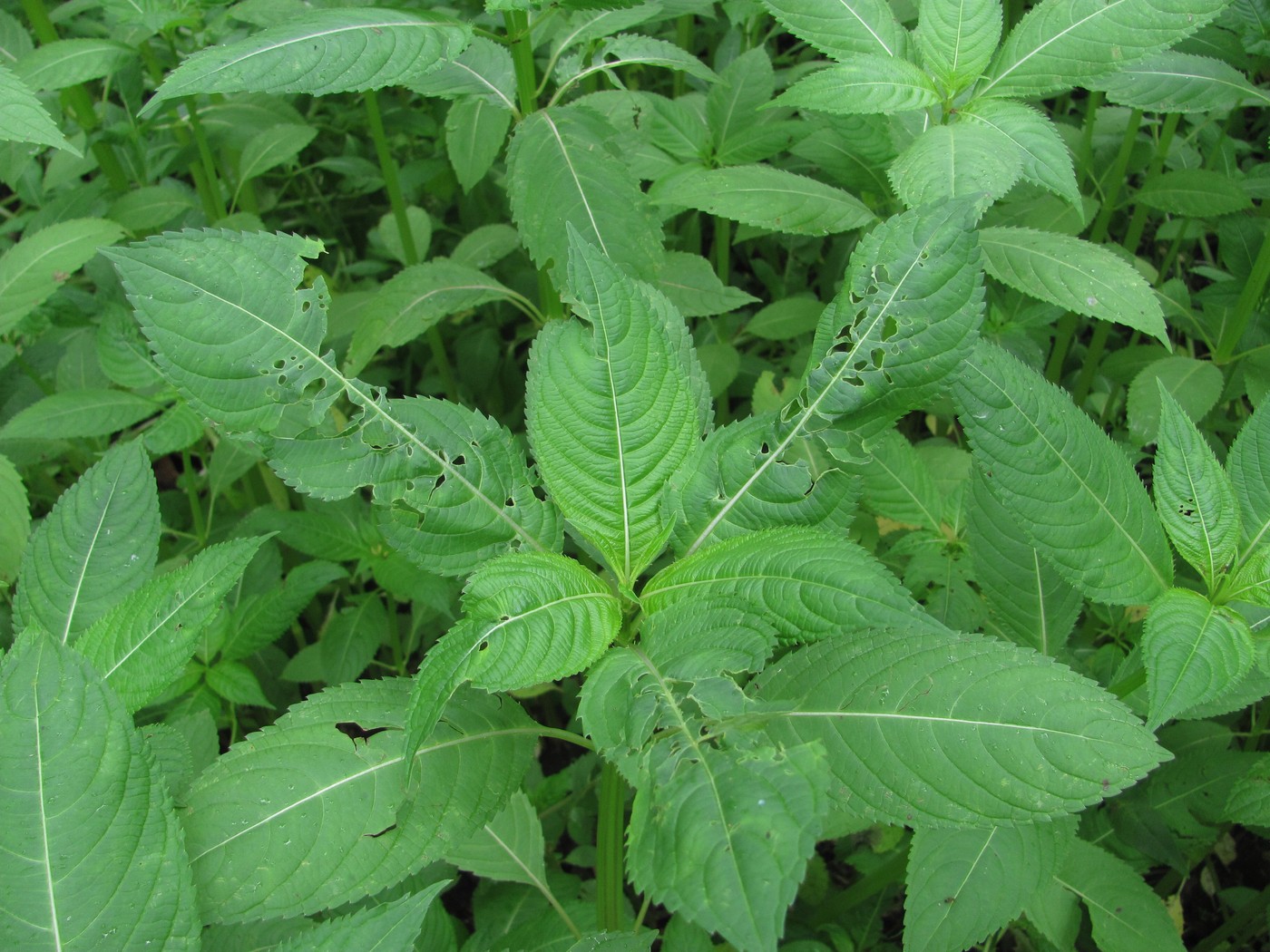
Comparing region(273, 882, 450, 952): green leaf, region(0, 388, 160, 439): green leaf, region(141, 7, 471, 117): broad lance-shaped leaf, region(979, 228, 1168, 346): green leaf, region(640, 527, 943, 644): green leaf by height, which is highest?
region(141, 7, 471, 117): broad lance-shaped leaf

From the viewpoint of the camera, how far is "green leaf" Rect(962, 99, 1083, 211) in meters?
1.92

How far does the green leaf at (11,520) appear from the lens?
2400 mm

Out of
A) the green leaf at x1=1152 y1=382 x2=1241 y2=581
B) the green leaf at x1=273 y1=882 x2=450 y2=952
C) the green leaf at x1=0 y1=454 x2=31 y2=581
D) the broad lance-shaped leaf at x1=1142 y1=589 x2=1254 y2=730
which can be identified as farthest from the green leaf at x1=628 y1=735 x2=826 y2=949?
the green leaf at x1=0 y1=454 x2=31 y2=581

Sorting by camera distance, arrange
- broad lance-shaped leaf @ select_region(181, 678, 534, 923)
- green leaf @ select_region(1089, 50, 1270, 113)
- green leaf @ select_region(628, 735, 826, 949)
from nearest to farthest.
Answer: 1. green leaf @ select_region(628, 735, 826, 949)
2. broad lance-shaped leaf @ select_region(181, 678, 534, 923)
3. green leaf @ select_region(1089, 50, 1270, 113)

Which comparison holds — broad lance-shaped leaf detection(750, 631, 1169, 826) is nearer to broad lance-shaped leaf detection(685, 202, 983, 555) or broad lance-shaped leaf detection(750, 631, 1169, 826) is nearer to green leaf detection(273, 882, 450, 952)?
broad lance-shaped leaf detection(685, 202, 983, 555)

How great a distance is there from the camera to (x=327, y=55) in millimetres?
1839

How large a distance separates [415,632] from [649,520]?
180 centimetres

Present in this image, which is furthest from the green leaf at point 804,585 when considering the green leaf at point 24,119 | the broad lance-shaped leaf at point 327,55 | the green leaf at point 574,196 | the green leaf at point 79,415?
the green leaf at point 79,415

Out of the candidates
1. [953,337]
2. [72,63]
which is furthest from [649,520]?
[72,63]

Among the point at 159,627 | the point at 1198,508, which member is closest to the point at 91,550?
the point at 159,627

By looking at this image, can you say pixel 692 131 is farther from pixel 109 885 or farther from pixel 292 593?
pixel 109 885

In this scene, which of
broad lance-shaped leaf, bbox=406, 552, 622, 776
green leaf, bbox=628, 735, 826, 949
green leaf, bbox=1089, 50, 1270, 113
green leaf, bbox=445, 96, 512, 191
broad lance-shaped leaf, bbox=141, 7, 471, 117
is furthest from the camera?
green leaf, bbox=445, 96, 512, 191

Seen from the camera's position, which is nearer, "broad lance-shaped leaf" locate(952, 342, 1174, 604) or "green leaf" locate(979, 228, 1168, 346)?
"broad lance-shaped leaf" locate(952, 342, 1174, 604)

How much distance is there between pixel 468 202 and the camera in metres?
3.91
